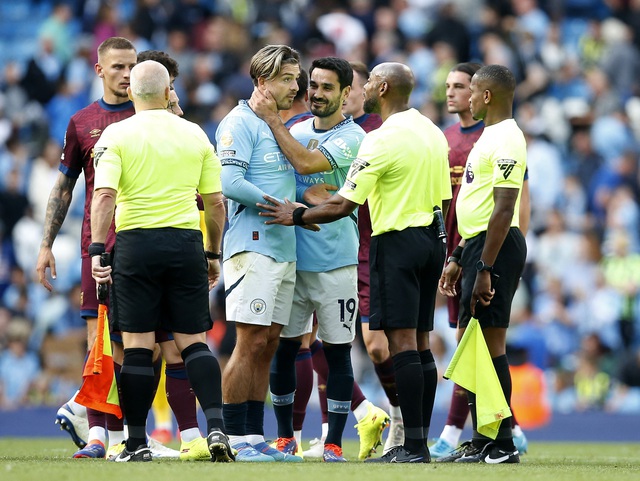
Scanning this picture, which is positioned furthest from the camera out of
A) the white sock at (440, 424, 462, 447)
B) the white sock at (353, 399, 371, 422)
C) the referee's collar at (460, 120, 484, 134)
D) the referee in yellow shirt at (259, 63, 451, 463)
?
the referee's collar at (460, 120, 484, 134)

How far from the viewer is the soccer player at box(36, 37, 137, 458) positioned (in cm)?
909

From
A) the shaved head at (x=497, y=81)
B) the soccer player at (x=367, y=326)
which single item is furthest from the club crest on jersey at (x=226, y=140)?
the shaved head at (x=497, y=81)

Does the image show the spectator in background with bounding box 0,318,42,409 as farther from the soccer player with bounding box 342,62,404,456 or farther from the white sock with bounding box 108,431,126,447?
the white sock with bounding box 108,431,126,447

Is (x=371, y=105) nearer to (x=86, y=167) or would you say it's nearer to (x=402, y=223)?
(x=402, y=223)

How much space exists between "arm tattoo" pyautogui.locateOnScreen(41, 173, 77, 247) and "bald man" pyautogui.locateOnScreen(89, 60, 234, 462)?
58.5 inches

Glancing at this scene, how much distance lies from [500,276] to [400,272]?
27.9 inches

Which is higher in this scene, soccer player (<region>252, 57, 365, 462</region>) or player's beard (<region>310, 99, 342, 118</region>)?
player's beard (<region>310, 99, 342, 118</region>)

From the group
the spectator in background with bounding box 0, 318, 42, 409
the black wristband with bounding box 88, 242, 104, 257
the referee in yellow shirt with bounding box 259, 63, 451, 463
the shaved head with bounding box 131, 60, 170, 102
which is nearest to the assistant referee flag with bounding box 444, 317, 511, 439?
the referee in yellow shirt with bounding box 259, 63, 451, 463

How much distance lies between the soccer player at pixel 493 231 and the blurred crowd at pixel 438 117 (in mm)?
6346

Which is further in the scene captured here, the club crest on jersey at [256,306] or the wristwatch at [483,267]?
the club crest on jersey at [256,306]

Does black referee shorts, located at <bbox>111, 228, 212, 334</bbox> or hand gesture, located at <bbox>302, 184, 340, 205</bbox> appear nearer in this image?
black referee shorts, located at <bbox>111, 228, 212, 334</bbox>

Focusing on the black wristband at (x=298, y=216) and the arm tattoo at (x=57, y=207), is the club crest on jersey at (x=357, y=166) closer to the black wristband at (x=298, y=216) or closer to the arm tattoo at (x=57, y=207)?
the black wristband at (x=298, y=216)

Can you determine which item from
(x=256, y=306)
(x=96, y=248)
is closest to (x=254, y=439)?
(x=256, y=306)

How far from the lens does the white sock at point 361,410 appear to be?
9.64m
